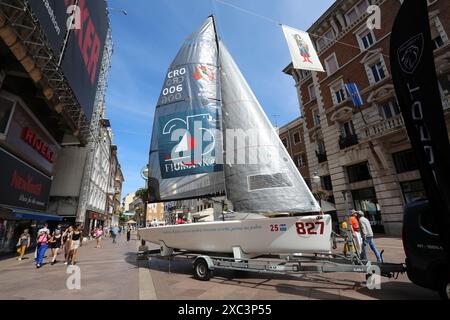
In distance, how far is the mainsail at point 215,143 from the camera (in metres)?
6.07

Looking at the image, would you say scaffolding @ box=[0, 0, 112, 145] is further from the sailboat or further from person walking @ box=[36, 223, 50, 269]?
person walking @ box=[36, 223, 50, 269]

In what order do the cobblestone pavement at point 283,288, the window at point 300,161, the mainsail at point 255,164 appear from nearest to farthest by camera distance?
the cobblestone pavement at point 283,288
the mainsail at point 255,164
the window at point 300,161

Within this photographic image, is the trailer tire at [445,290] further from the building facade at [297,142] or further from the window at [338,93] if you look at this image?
the building facade at [297,142]

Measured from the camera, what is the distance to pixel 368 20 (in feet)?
60.3

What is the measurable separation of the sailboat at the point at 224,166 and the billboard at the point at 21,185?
9701 millimetres

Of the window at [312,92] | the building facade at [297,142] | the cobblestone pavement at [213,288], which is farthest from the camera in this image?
the building facade at [297,142]

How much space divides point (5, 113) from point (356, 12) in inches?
1057

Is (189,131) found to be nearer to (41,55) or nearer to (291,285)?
(291,285)

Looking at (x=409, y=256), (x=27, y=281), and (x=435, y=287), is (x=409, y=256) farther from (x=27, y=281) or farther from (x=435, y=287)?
(x=27, y=281)

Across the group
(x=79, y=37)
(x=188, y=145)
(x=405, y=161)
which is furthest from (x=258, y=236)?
(x=79, y=37)

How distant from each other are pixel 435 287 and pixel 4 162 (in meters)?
18.2

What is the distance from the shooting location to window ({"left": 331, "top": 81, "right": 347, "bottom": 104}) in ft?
68.1

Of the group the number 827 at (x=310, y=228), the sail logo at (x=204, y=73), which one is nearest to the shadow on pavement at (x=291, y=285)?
the number 827 at (x=310, y=228)
